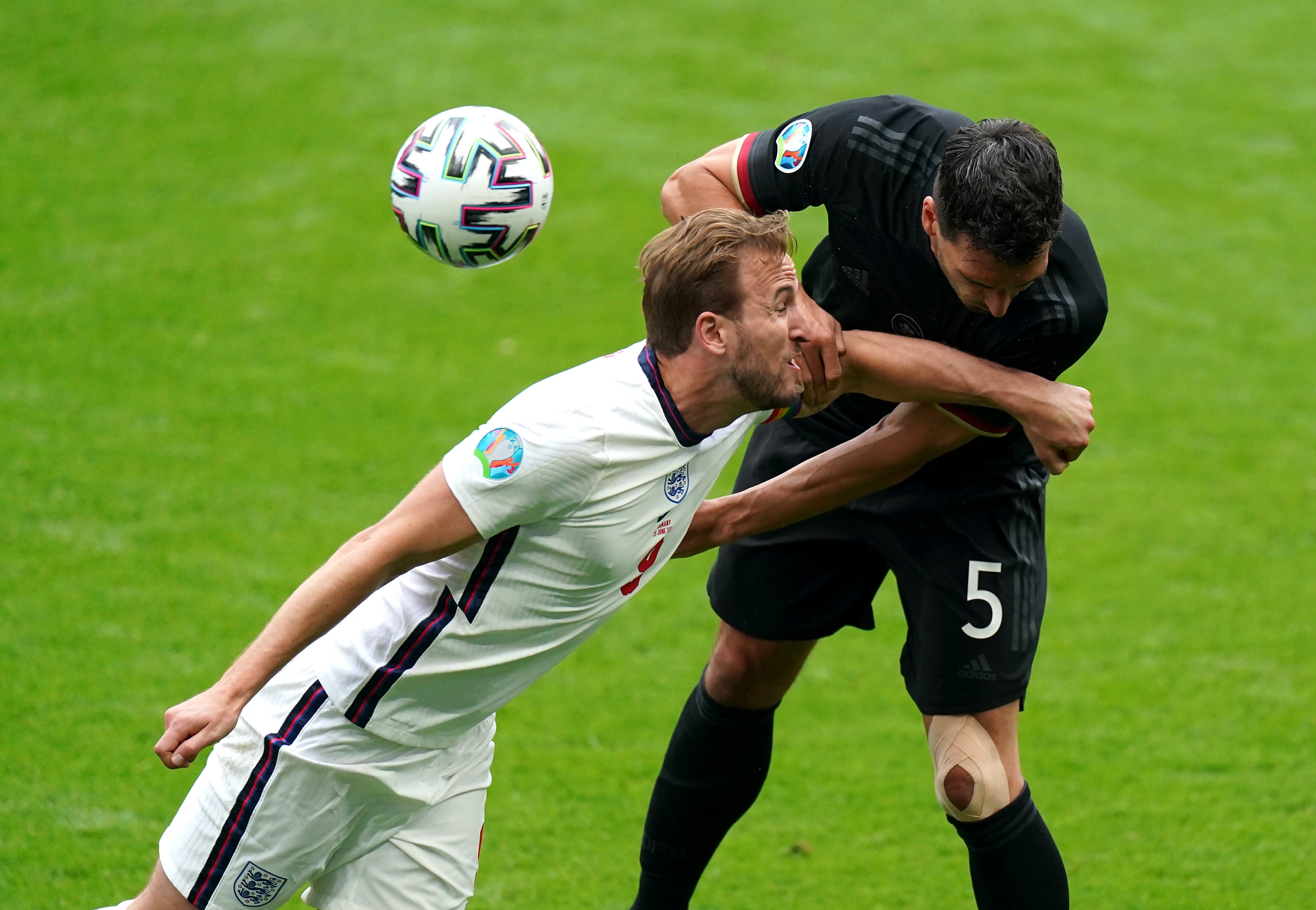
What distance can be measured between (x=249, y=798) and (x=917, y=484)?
1754mm

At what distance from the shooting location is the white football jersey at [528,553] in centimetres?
267

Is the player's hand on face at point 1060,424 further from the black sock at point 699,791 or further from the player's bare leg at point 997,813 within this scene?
the black sock at point 699,791

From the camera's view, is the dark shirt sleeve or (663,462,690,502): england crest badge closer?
(663,462,690,502): england crest badge

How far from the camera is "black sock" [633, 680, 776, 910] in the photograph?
387 cm

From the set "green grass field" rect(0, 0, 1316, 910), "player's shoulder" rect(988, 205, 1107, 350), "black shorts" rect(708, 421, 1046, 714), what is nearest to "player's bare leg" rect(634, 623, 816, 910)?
"black shorts" rect(708, 421, 1046, 714)

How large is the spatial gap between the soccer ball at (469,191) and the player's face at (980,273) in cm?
112

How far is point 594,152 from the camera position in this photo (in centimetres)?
997

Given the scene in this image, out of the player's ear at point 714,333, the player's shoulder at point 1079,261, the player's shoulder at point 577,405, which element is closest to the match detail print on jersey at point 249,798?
the player's shoulder at point 577,405

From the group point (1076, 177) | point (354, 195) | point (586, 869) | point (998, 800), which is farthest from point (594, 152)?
point (998, 800)

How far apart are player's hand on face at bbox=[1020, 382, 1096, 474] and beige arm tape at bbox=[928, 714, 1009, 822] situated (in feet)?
2.29

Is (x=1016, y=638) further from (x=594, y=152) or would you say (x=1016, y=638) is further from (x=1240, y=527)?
(x=594, y=152)

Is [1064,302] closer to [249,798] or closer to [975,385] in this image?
[975,385]

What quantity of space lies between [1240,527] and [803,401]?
441 cm

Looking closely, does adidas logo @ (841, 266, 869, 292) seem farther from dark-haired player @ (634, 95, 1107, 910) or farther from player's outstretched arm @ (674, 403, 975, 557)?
player's outstretched arm @ (674, 403, 975, 557)
